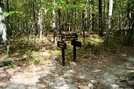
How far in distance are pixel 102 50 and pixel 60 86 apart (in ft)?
23.7

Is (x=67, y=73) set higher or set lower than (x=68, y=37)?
lower

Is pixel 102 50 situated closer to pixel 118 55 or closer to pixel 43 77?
pixel 118 55

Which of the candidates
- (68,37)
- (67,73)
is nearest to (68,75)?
(67,73)

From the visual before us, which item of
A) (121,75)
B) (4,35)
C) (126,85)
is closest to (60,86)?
(126,85)

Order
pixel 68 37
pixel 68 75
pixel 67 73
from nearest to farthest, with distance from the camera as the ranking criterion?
1. pixel 68 75
2. pixel 67 73
3. pixel 68 37

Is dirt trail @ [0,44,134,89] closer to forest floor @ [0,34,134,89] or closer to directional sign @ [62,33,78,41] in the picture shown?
forest floor @ [0,34,134,89]

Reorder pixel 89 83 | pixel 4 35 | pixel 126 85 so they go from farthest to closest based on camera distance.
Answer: pixel 4 35, pixel 89 83, pixel 126 85

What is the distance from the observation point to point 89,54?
998 cm

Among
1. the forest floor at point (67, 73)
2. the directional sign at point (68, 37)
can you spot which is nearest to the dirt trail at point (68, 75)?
the forest floor at point (67, 73)

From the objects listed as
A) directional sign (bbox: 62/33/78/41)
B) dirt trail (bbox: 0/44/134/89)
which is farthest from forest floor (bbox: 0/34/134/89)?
directional sign (bbox: 62/33/78/41)

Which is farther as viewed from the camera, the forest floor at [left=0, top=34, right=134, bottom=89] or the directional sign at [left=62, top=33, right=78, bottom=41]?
the directional sign at [left=62, top=33, right=78, bottom=41]

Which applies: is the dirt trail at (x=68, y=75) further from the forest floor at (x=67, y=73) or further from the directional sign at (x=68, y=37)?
the directional sign at (x=68, y=37)

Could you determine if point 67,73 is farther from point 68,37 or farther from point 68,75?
point 68,37

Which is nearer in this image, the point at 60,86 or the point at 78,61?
the point at 60,86
